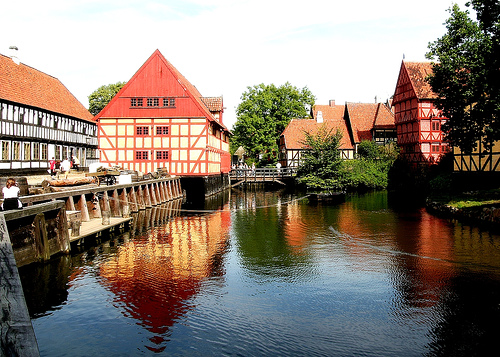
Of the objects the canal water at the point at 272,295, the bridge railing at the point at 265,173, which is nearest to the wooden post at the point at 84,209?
the canal water at the point at 272,295

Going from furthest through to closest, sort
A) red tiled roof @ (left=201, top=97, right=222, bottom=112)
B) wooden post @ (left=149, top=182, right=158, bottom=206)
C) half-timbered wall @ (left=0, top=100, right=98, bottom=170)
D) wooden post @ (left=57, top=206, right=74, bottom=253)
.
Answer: red tiled roof @ (left=201, top=97, right=222, bottom=112)
wooden post @ (left=149, top=182, right=158, bottom=206)
half-timbered wall @ (left=0, top=100, right=98, bottom=170)
wooden post @ (left=57, top=206, right=74, bottom=253)

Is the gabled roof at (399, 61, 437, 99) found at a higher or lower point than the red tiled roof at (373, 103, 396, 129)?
higher

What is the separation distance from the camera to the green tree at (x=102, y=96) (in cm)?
6366

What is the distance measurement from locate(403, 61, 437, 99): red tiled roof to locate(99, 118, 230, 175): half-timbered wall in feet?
71.7

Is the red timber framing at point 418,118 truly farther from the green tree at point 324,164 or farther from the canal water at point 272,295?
the canal water at point 272,295

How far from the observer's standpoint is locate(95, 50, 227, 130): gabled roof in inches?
1437

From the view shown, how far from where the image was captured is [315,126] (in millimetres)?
60844

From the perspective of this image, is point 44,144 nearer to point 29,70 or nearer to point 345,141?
point 29,70

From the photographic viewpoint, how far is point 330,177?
4291 cm

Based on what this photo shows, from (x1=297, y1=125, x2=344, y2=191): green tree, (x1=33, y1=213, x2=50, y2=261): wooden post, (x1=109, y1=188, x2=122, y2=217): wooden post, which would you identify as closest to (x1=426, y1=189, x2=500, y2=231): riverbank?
(x1=297, y1=125, x2=344, y2=191): green tree

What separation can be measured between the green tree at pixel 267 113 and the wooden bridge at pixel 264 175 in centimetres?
462

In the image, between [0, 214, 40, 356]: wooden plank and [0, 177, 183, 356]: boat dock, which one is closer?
[0, 214, 40, 356]: wooden plank

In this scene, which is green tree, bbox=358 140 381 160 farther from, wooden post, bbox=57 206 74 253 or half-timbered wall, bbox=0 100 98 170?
wooden post, bbox=57 206 74 253

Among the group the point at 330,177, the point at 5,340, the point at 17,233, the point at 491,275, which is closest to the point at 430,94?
the point at 330,177
